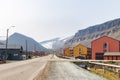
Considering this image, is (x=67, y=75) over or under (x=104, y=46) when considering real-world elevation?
under

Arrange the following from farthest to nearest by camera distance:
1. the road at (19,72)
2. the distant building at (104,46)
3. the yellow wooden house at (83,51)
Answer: the yellow wooden house at (83,51) → the distant building at (104,46) → the road at (19,72)

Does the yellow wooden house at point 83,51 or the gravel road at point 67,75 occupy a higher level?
the yellow wooden house at point 83,51

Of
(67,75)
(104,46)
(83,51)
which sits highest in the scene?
(104,46)

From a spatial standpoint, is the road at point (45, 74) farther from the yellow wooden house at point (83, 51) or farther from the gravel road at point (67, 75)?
the yellow wooden house at point (83, 51)

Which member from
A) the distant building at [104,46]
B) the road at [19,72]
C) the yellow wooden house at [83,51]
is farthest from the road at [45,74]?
the yellow wooden house at [83,51]

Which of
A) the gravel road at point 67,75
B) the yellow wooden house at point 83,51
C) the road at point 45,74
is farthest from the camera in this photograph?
the yellow wooden house at point 83,51

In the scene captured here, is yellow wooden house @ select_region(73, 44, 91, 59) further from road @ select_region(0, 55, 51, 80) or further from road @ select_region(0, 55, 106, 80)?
road @ select_region(0, 55, 106, 80)

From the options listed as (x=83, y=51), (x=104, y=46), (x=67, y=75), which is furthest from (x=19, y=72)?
(x=83, y=51)

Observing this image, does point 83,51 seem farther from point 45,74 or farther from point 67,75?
point 67,75

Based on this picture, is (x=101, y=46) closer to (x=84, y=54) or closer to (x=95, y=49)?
(x=95, y=49)

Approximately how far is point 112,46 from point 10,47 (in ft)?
155

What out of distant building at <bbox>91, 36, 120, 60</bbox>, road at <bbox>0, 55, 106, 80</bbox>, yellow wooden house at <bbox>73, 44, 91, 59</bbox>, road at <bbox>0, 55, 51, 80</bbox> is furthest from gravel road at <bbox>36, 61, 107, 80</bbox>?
yellow wooden house at <bbox>73, 44, 91, 59</bbox>

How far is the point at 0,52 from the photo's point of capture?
143500 mm

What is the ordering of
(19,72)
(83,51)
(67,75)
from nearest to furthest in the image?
(67,75) → (19,72) → (83,51)
